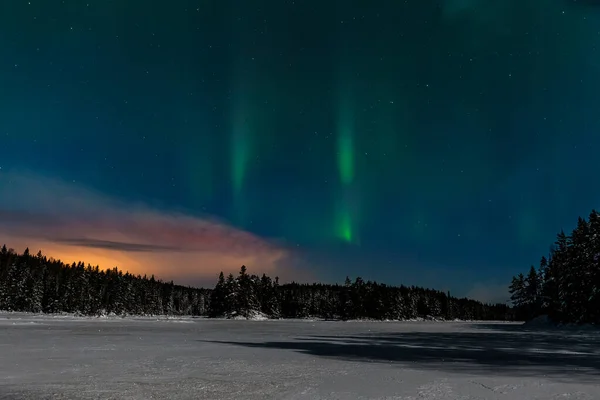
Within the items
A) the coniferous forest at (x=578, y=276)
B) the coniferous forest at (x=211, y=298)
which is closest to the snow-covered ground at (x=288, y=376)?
the coniferous forest at (x=578, y=276)

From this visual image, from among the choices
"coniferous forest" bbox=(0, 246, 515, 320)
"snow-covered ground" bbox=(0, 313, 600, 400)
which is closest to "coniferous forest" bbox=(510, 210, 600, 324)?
"snow-covered ground" bbox=(0, 313, 600, 400)

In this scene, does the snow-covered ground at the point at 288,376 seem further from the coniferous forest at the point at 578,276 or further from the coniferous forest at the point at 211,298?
the coniferous forest at the point at 211,298

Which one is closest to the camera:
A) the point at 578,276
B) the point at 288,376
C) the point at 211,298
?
the point at 288,376

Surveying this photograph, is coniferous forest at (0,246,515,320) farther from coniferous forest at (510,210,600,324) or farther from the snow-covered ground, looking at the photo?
the snow-covered ground

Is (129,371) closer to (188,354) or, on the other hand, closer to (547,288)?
(188,354)

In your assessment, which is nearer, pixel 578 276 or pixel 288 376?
pixel 288 376

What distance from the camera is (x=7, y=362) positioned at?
18719mm

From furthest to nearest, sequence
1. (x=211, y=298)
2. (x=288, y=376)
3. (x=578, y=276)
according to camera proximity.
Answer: (x=211, y=298) < (x=578, y=276) < (x=288, y=376)

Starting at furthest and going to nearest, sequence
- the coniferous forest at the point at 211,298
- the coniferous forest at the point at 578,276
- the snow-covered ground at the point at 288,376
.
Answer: the coniferous forest at the point at 211,298, the coniferous forest at the point at 578,276, the snow-covered ground at the point at 288,376

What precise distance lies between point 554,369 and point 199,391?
554 inches

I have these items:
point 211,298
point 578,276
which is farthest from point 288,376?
point 211,298

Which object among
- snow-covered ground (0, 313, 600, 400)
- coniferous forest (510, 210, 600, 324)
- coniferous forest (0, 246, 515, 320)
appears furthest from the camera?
coniferous forest (0, 246, 515, 320)

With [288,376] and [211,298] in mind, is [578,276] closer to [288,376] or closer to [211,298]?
[288,376]

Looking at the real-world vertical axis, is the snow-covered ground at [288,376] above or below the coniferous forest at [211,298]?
below
